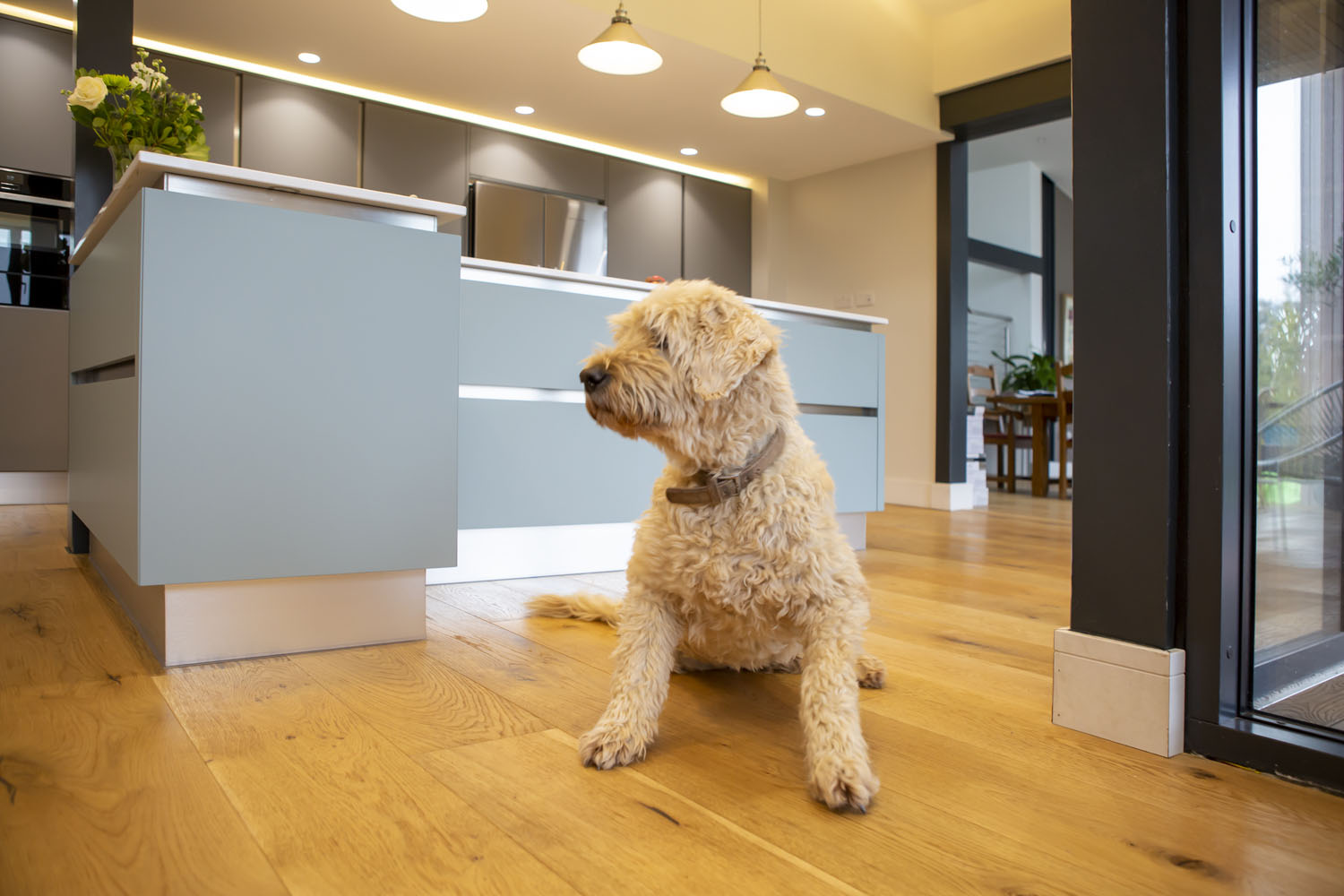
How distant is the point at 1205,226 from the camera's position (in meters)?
1.32

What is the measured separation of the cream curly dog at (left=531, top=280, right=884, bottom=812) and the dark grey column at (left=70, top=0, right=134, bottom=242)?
2.99m

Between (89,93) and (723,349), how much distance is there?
2432 millimetres

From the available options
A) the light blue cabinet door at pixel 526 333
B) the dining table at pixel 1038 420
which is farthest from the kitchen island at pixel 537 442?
the dining table at pixel 1038 420

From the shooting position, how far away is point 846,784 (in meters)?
1.13

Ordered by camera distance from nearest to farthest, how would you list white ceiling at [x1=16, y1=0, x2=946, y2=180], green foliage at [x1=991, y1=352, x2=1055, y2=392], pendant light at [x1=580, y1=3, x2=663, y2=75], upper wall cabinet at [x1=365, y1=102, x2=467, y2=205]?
pendant light at [x1=580, y1=3, x2=663, y2=75]
white ceiling at [x1=16, y1=0, x2=946, y2=180]
upper wall cabinet at [x1=365, y1=102, x2=467, y2=205]
green foliage at [x1=991, y1=352, x2=1055, y2=392]

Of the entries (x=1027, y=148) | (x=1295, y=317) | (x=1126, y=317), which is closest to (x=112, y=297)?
(x=1126, y=317)

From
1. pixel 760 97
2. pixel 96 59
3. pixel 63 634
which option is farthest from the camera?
pixel 760 97

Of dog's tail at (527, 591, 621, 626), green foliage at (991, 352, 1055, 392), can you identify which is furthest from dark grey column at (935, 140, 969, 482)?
dog's tail at (527, 591, 621, 626)

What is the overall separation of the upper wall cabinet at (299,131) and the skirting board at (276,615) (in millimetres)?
4068

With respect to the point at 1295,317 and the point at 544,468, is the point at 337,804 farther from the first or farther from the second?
the point at 544,468

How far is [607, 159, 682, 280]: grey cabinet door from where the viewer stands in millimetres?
6793

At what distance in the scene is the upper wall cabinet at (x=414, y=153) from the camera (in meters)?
5.66

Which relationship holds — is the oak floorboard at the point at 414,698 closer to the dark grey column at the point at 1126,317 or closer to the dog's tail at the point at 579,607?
the dog's tail at the point at 579,607

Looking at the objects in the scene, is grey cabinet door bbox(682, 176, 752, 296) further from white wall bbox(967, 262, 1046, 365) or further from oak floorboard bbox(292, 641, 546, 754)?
oak floorboard bbox(292, 641, 546, 754)
